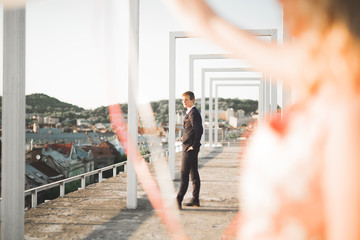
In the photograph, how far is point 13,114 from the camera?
336 cm

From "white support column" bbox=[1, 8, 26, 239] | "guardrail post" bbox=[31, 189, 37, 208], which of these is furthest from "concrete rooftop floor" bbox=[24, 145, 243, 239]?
"white support column" bbox=[1, 8, 26, 239]

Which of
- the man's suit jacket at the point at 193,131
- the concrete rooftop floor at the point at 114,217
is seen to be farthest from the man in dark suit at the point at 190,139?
the concrete rooftop floor at the point at 114,217

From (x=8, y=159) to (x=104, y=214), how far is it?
2.15 metres

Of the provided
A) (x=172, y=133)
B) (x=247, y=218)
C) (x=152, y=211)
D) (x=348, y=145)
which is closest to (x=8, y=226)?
(x=152, y=211)

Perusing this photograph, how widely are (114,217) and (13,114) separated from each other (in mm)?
2294

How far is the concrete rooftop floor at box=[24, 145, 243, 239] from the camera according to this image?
167 inches

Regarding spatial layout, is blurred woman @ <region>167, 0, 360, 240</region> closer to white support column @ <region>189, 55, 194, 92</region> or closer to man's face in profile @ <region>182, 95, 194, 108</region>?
man's face in profile @ <region>182, 95, 194, 108</region>

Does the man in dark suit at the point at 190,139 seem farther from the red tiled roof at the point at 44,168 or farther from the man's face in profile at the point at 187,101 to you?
the red tiled roof at the point at 44,168

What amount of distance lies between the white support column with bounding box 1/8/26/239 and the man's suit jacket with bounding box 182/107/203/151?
8.26 feet

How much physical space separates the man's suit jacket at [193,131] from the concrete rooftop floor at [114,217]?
1.04 meters

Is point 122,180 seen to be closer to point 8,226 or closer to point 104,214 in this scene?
point 104,214

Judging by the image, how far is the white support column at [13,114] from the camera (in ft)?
11.0

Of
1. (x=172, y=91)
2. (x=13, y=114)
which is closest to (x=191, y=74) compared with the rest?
(x=172, y=91)

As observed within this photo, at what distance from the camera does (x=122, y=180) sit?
862cm
